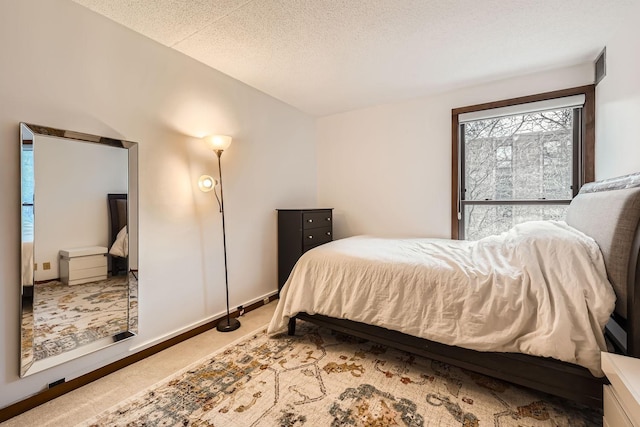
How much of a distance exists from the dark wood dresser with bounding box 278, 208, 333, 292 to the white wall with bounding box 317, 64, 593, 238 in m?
0.64

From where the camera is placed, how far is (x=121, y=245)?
6.43 feet

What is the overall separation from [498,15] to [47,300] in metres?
3.39

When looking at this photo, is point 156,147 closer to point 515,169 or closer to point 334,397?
point 334,397

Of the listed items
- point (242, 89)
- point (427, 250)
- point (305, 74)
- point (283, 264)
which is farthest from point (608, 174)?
point (242, 89)

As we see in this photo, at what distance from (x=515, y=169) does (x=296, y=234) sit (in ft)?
8.12

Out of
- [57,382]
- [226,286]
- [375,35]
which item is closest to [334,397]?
[226,286]

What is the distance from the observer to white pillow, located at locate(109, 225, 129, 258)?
1946mm

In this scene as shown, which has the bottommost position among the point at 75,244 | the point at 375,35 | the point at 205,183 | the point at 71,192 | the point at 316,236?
the point at 316,236

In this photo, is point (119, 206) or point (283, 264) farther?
point (283, 264)

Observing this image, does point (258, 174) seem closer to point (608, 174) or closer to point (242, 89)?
point (242, 89)

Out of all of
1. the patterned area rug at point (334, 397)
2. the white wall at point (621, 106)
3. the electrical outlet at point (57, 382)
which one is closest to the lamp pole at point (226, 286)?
the patterned area rug at point (334, 397)

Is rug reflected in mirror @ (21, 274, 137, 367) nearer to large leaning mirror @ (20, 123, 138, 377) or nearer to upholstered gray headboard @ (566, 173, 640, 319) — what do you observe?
large leaning mirror @ (20, 123, 138, 377)

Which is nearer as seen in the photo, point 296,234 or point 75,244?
point 75,244

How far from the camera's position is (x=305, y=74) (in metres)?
2.69
